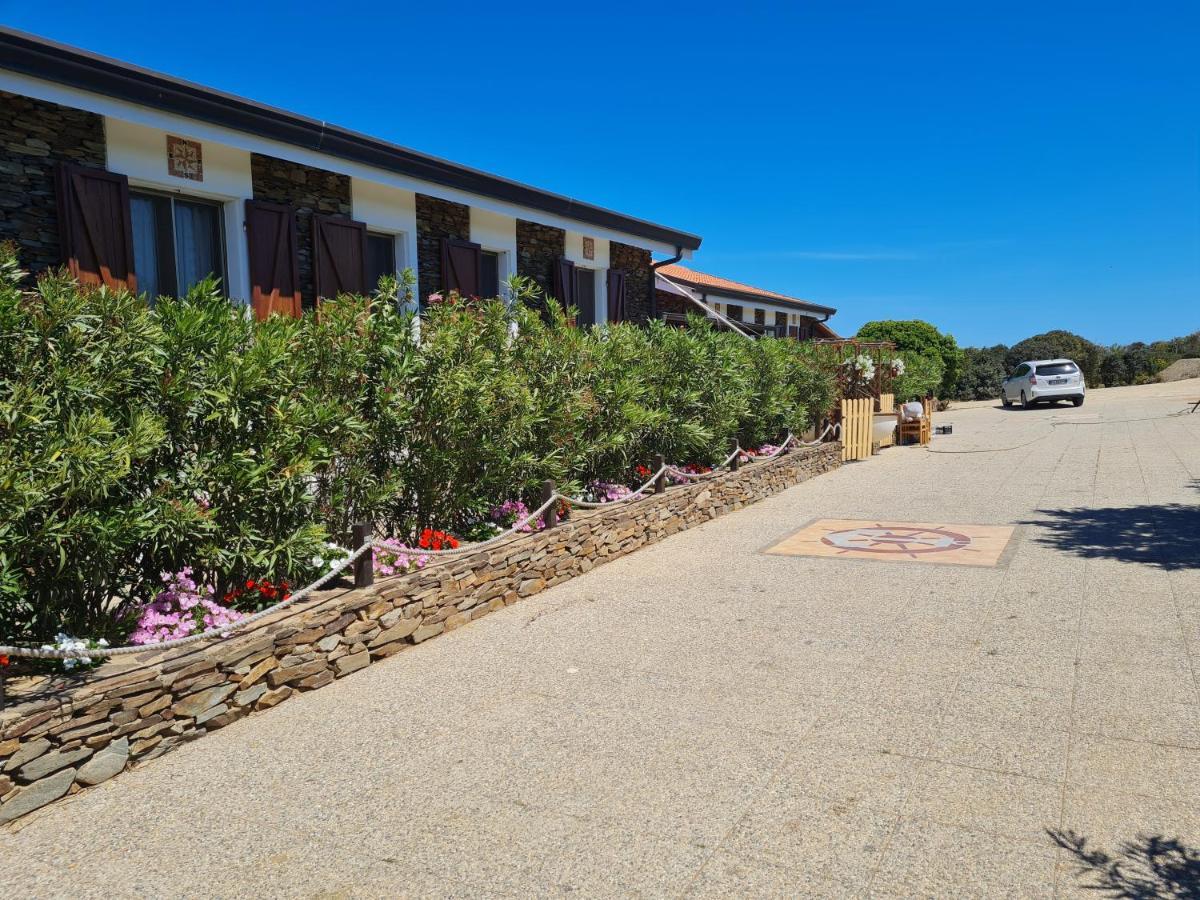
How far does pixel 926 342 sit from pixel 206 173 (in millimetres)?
31503

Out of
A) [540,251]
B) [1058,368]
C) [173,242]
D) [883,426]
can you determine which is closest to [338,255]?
[173,242]

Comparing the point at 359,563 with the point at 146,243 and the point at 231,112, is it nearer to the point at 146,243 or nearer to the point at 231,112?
the point at 146,243

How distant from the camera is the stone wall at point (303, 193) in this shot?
9422 mm

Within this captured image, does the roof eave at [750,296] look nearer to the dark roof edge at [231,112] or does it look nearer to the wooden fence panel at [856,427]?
the wooden fence panel at [856,427]

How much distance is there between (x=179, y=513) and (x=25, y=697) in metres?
1.05

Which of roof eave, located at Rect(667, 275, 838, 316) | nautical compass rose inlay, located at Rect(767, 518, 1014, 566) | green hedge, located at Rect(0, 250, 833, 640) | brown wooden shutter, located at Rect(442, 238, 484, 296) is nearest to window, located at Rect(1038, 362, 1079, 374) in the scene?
roof eave, located at Rect(667, 275, 838, 316)

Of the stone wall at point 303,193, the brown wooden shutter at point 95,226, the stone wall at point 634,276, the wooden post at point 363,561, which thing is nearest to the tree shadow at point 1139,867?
the wooden post at point 363,561

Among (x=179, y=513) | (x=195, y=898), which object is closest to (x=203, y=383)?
(x=179, y=513)

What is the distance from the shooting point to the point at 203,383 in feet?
15.3

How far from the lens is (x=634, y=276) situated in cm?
1639

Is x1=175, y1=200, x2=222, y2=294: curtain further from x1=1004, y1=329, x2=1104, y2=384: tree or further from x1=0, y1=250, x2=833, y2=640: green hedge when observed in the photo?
x1=1004, y1=329, x2=1104, y2=384: tree

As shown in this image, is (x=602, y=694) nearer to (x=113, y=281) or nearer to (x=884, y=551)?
(x=884, y=551)

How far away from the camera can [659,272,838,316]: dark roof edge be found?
21.2 m

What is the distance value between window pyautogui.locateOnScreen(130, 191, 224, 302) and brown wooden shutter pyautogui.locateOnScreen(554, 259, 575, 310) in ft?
18.8
